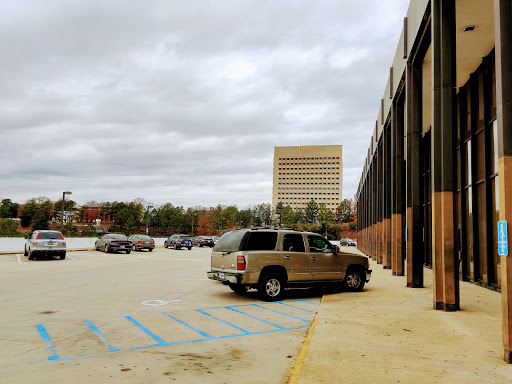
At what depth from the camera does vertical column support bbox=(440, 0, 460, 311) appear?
9523mm

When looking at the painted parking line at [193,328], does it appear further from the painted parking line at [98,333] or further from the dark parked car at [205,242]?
the dark parked car at [205,242]

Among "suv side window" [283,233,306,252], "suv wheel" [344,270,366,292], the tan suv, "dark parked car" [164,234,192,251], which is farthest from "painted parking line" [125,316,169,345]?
"dark parked car" [164,234,192,251]

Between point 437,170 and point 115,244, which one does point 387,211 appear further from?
point 115,244

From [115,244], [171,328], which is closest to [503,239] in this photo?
[171,328]

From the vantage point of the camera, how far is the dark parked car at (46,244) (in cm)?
2539

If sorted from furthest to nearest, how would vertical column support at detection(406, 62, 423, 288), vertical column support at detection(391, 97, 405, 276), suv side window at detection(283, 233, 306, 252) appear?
vertical column support at detection(391, 97, 405, 276), vertical column support at detection(406, 62, 423, 288), suv side window at detection(283, 233, 306, 252)

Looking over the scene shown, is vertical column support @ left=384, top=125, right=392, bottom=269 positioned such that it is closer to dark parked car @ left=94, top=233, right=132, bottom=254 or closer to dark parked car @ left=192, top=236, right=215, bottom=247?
dark parked car @ left=94, top=233, right=132, bottom=254

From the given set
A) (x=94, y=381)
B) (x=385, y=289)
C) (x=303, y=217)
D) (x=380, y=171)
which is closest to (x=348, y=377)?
(x=94, y=381)

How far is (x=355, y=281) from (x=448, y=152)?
504 cm

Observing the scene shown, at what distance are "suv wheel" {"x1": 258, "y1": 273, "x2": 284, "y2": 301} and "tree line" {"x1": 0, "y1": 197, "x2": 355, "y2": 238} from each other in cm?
5639

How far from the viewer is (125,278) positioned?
53.2 feet

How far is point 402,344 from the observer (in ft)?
21.4

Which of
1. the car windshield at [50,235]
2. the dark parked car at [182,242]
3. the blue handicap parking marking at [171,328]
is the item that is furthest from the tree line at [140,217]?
the blue handicap parking marking at [171,328]

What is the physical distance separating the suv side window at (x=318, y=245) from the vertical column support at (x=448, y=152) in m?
3.59
